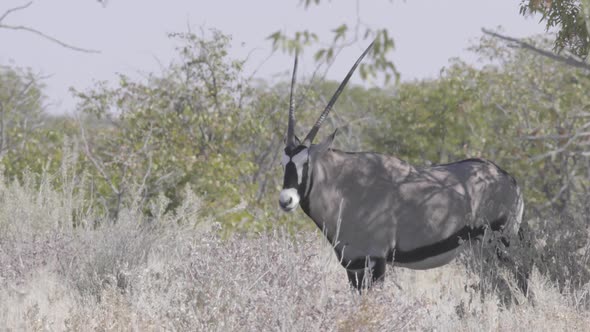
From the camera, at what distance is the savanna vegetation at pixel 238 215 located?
477cm

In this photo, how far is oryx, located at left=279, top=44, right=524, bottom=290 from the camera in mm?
6395

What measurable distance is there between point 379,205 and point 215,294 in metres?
2.27

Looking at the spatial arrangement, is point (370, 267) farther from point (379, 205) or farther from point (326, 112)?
point (326, 112)

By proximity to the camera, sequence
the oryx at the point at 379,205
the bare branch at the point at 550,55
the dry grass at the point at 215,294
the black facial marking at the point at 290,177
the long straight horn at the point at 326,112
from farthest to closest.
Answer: the long straight horn at the point at 326,112, the oryx at the point at 379,205, the black facial marking at the point at 290,177, the dry grass at the point at 215,294, the bare branch at the point at 550,55

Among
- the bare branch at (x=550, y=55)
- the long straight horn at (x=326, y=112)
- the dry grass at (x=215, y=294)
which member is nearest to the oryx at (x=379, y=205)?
the long straight horn at (x=326, y=112)

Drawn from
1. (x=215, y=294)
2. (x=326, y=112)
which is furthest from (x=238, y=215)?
(x=215, y=294)

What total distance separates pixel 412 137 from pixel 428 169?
6.70 meters

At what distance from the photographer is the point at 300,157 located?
250 inches

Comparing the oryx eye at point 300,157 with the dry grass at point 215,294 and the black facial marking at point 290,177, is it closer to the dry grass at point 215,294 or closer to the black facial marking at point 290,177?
the black facial marking at point 290,177

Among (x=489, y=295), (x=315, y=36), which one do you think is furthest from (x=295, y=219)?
(x=315, y=36)

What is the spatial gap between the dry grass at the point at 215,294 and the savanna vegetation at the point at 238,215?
0.02 metres

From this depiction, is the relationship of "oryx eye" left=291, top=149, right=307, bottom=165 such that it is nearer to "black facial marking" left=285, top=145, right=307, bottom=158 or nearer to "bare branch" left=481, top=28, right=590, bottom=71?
"black facial marking" left=285, top=145, right=307, bottom=158

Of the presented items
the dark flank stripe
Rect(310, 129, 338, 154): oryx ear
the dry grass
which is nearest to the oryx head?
Rect(310, 129, 338, 154): oryx ear

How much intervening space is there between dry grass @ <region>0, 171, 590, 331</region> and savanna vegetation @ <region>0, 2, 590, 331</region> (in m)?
0.02
